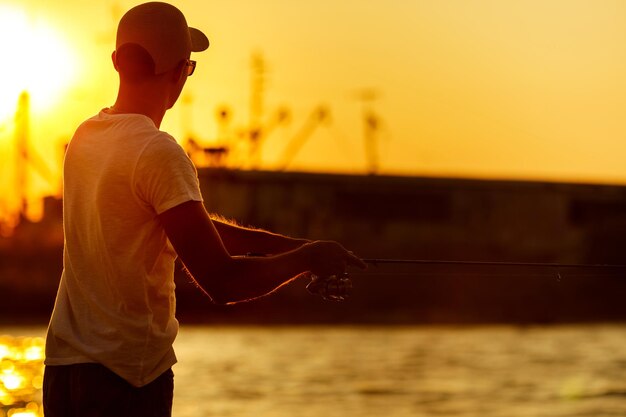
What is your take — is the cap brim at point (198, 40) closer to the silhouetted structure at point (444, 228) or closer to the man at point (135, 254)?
the man at point (135, 254)

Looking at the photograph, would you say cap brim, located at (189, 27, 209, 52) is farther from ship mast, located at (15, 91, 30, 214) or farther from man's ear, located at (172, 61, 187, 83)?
ship mast, located at (15, 91, 30, 214)

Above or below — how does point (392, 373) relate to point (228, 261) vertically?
below

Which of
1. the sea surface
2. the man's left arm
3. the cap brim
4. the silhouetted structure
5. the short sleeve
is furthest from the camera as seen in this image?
the silhouetted structure

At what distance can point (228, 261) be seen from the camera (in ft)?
10.0

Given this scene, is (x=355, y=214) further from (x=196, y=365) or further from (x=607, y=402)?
(x=607, y=402)

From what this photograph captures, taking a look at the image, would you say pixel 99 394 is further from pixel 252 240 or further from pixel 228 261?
pixel 252 240

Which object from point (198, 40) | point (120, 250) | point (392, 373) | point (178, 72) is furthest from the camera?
point (392, 373)

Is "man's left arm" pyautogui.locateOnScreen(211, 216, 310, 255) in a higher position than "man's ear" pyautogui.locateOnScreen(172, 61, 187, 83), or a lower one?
lower

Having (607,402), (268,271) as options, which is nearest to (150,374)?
(268,271)

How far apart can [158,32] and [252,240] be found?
0.76 meters

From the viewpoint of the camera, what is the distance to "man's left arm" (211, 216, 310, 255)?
362 centimetres

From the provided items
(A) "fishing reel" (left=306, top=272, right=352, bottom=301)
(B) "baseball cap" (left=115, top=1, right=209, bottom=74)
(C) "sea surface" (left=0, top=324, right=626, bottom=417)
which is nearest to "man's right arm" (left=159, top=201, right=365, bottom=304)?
(A) "fishing reel" (left=306, top=272, right=352, bottom=301)

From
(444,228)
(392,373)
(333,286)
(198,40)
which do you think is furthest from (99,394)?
(444,228)

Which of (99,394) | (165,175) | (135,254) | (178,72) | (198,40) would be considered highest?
(198,40)
